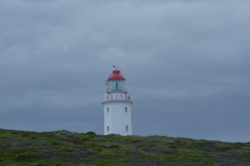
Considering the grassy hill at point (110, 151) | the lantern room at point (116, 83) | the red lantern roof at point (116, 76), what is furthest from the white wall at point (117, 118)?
the grassy hill at point (110, 151)

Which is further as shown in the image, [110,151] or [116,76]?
[116,76]

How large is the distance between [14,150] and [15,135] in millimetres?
6331

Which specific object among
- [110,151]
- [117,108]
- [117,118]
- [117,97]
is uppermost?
[117,97]

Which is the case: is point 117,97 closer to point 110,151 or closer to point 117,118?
point 117,118

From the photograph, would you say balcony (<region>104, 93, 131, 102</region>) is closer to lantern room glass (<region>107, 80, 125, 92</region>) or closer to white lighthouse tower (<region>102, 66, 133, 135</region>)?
white lighthouse tower (<region>102, 66, 133, 135</region>)

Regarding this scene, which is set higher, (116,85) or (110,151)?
(116,85)

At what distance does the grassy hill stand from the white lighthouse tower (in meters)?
24.1

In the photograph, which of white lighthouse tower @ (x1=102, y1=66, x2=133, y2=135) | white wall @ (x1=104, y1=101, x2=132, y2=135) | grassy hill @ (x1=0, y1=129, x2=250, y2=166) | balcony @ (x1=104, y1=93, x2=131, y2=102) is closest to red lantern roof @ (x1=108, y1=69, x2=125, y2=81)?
white lighthouse tower @ (x1=102, y1=66, x2=133, y2=135)

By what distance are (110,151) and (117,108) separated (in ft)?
112

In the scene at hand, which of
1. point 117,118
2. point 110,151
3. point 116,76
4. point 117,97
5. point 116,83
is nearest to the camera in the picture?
point 110,151

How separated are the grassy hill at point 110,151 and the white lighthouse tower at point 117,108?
24.1 meters

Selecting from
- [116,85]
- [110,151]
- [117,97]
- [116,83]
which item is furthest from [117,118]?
[110,151]

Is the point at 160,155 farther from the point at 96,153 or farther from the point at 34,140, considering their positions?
the point at 34,140

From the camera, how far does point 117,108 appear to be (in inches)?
2665
